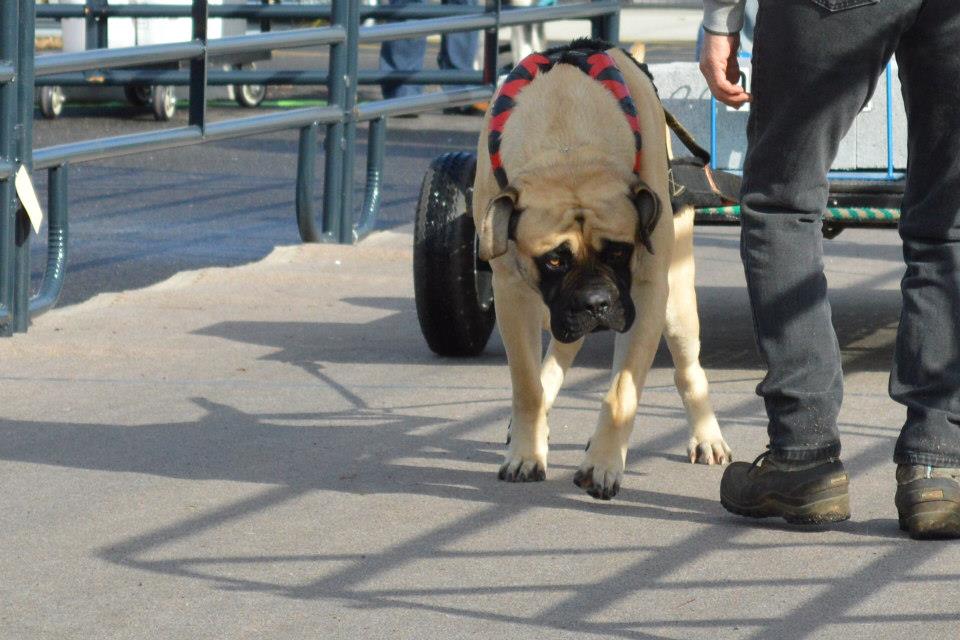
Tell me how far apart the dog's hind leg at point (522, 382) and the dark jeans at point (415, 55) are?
642 cm

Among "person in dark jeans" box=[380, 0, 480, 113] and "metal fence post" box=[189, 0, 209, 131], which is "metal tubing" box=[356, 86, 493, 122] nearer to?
"person in dark jeans" box=[380, 0, 480, 113]

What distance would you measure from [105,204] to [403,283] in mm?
3656

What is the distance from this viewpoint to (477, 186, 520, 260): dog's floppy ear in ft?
14.0

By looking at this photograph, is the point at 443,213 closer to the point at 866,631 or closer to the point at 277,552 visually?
the point at 277,552

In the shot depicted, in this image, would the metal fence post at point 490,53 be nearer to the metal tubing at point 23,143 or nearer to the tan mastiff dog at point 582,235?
the metal tubing at point 23,143

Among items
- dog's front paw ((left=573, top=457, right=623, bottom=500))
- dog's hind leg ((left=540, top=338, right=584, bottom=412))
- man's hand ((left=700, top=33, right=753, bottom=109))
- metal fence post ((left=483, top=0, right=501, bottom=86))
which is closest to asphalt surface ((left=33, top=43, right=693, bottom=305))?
metal fence post ((left=483, top=0, right=501, bottom=86))

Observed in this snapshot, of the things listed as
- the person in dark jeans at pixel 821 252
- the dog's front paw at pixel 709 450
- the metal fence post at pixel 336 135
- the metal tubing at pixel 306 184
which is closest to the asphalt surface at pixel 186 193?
the metal tubing at pixel 306 184

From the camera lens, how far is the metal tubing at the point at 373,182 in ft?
31.4

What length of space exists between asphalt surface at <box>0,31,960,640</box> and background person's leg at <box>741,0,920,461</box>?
30 centimetres

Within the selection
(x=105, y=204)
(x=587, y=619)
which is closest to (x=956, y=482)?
(x=587, y=619)

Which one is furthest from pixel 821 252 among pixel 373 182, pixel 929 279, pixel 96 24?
pixel 96 24

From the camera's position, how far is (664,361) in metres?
6.12

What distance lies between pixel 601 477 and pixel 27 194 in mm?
3095

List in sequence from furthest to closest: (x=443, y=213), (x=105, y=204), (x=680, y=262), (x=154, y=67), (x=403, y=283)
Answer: (x=154, y=67)
(x=105, y=204)
(x=403, y=283)
(x=443, y=213)
(x=680, y=262)
